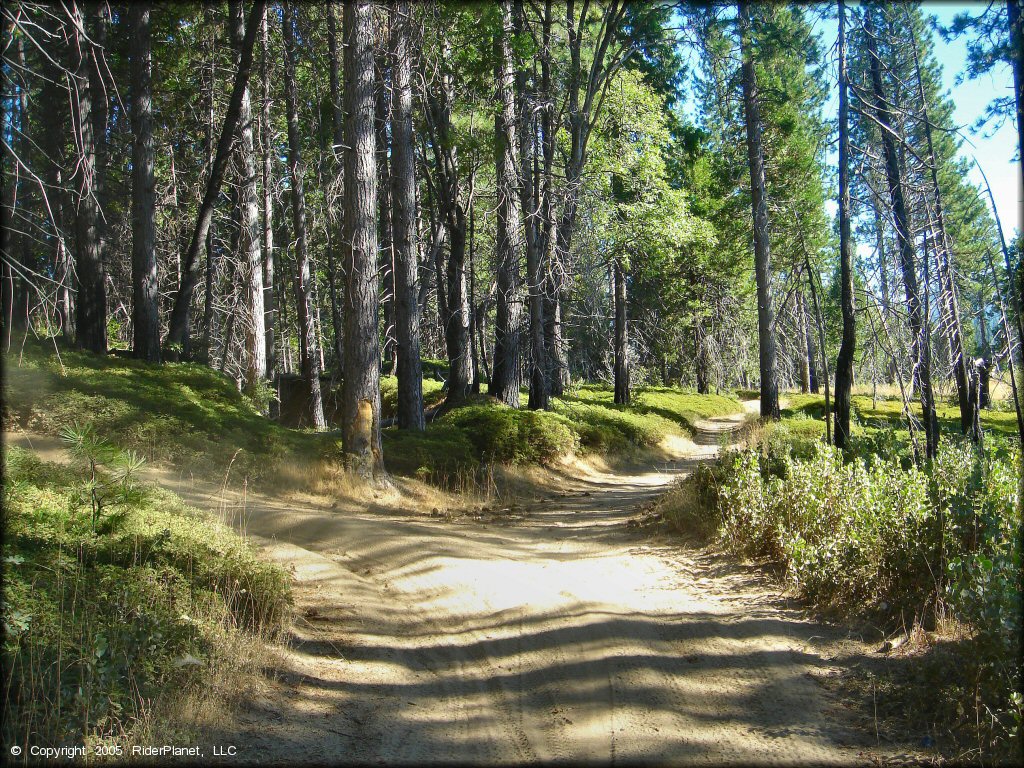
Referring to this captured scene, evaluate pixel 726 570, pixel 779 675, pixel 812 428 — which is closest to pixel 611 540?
pixel 726 570

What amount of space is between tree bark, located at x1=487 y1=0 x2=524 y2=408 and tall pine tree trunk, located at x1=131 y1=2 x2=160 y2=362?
7226 millimetres

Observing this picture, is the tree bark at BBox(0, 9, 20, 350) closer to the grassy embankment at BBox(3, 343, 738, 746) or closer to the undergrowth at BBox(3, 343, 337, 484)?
the grassy embankment at BBox(3, 343, 738, 746)

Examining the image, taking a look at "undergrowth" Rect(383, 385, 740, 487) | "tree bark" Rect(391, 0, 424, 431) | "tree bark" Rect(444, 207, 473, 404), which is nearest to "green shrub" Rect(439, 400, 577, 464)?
"undergrowth" Rect(383, 385, 740, 487)

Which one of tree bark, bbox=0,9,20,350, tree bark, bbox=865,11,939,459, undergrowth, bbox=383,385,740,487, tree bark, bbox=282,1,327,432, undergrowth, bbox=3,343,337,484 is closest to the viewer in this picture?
tree bark, bbox=0,9,20,350

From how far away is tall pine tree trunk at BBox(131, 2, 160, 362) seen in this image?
48.1 feet

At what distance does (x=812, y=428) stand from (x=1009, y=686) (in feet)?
49.7

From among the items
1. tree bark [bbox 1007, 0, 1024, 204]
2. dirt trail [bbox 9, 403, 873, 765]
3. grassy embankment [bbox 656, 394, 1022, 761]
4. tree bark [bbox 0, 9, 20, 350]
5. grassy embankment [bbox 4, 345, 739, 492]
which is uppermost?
tree bark [bbox 1007, 0, 1024, 204]

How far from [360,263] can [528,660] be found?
7.62 meters

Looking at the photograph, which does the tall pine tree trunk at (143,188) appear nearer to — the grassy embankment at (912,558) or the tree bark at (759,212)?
the grassy embankment at (912,558)

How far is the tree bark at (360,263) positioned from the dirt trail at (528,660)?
2.69 m

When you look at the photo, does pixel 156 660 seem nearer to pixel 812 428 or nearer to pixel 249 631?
pixel 249 631

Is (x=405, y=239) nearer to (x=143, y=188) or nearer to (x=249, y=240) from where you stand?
(x=143, y=188)

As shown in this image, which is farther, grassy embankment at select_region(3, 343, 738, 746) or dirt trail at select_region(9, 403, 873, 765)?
dirt trail at select_region(9, 403, 873, 765)

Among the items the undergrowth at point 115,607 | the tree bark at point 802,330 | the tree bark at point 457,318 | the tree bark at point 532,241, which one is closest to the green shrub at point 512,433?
the tree bark at point 532,241
